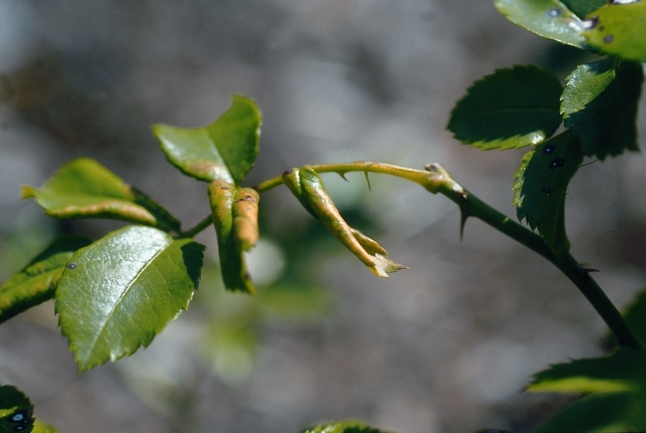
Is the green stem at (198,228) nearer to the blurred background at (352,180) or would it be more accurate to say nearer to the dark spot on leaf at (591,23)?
the dark spot on leaf at (591,23)

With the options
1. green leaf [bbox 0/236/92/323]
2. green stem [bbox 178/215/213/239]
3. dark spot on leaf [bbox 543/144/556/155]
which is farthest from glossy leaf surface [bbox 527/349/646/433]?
green leaf [bbox 0/236/92/323]

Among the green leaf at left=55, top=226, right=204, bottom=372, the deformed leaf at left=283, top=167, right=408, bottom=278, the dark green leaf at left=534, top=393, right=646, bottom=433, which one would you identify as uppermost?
the deformed leaf at left=283, top=167, right=408, bottom=278

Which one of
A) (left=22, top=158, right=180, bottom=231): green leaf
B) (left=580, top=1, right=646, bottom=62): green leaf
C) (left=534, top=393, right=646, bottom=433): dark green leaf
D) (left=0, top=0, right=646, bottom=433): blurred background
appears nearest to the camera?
(left=534, top=393, right=646, bottom=433): dark green leaf

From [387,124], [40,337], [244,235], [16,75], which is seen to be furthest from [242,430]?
[244,235]

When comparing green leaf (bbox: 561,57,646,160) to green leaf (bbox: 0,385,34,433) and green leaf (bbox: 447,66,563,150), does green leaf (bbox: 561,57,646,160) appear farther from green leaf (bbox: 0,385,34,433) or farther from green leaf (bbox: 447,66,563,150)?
green leaf (bbox: 0,385,34,433)

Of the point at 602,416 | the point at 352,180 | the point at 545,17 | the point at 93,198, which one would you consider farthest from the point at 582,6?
the point at 352,180

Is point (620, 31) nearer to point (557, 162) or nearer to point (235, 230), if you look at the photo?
point (557, 162)
